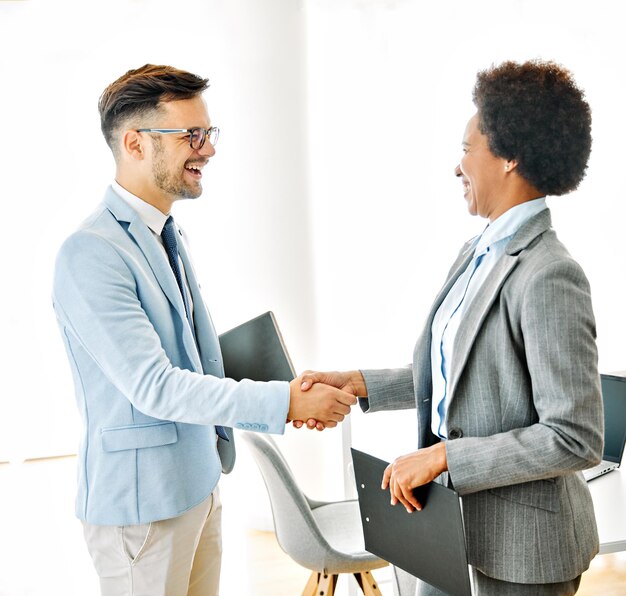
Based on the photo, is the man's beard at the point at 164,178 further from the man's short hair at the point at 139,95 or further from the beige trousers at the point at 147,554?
the beige trousers at the point at 147,554

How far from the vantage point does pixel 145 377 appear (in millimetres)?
1632

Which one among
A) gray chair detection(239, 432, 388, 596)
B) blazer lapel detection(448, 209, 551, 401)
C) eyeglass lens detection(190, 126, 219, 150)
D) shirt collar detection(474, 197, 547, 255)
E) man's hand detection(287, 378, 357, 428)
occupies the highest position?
eyeglass lens detection(190, 126, 219, 150)

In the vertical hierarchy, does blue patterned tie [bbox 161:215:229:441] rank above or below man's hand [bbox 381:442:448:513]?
above

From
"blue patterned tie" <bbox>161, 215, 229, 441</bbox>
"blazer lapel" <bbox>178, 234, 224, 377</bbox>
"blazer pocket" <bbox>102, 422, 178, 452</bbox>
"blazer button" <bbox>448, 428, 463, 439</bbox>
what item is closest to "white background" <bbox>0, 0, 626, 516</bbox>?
"blazer lapel" <bbox>178, 234, 224, 377</bbox>

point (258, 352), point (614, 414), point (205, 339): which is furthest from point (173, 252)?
point (614, 414)

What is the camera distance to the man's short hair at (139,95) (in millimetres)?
1858

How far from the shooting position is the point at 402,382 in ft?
6.18

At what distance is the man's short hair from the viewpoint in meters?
1.86

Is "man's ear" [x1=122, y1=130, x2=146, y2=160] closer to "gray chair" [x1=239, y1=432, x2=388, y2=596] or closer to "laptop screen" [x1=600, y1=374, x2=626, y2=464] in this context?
"gray chair" [x1=239, y1=432, x2=388, y2=596]

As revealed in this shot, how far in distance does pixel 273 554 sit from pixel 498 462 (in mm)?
2557

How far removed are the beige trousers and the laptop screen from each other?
1.36 m

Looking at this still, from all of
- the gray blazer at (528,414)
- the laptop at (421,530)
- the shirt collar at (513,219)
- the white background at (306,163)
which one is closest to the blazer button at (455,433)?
the gray blazer at (528,414)

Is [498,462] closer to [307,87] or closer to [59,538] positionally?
[307,87]

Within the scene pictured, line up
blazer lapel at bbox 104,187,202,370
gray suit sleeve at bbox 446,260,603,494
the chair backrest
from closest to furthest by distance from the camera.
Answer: gray suit sleeve at bbox 446,260,603,494, blazer lapel at bbox 104,187,202,370, the chair backrest
